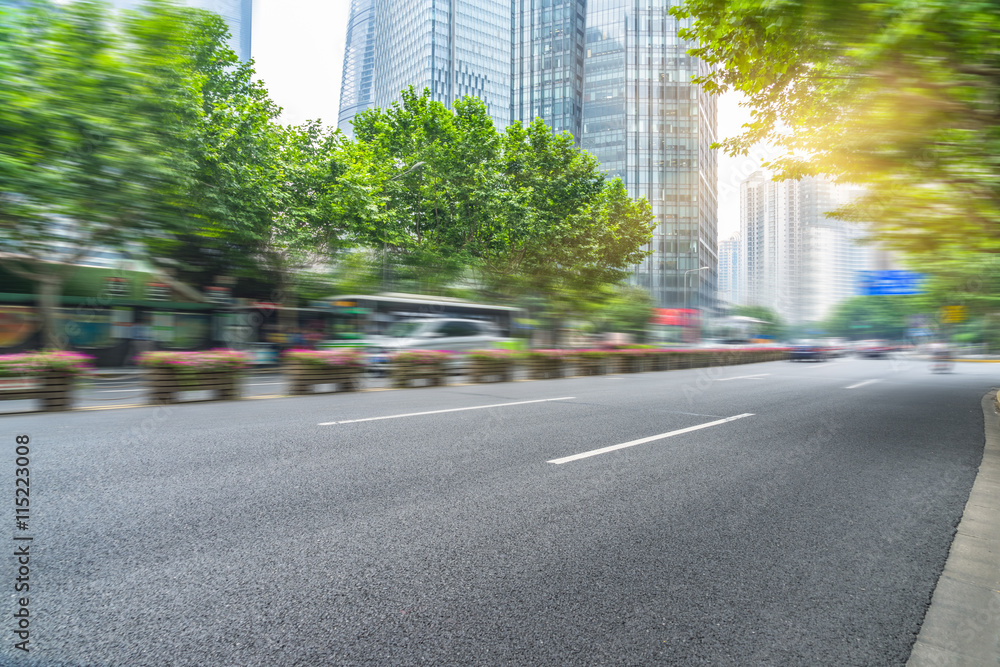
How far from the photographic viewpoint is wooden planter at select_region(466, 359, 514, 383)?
16.0 meters

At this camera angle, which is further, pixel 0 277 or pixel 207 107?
pixel 207 107

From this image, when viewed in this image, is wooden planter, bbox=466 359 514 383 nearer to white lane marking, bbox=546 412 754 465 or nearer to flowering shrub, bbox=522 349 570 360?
flowering shrub, bbox=522 349 570 360

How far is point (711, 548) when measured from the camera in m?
3.25

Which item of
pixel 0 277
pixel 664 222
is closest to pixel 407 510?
pixel 0 277

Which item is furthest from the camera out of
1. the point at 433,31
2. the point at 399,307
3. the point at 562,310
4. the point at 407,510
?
the point at 433,31

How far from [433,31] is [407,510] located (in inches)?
4196

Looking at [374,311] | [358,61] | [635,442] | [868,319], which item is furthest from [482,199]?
[358,61]

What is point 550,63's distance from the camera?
277 ft

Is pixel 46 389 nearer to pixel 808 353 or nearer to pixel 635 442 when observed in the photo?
pixel 635 442

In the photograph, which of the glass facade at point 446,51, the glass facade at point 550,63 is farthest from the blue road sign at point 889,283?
the glass facade at point 446,51

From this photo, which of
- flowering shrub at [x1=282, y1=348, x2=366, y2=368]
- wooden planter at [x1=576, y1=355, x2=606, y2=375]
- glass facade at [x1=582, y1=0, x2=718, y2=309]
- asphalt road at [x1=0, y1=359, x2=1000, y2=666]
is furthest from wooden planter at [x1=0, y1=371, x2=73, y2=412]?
glass facade at [x1=582, y1=0, x2=718, y2=309]

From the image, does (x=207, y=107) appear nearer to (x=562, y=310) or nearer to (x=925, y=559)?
(x=562, y=310)

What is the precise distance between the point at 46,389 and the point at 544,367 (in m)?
13.4

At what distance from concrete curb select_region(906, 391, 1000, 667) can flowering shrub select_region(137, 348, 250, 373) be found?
36.9ft
